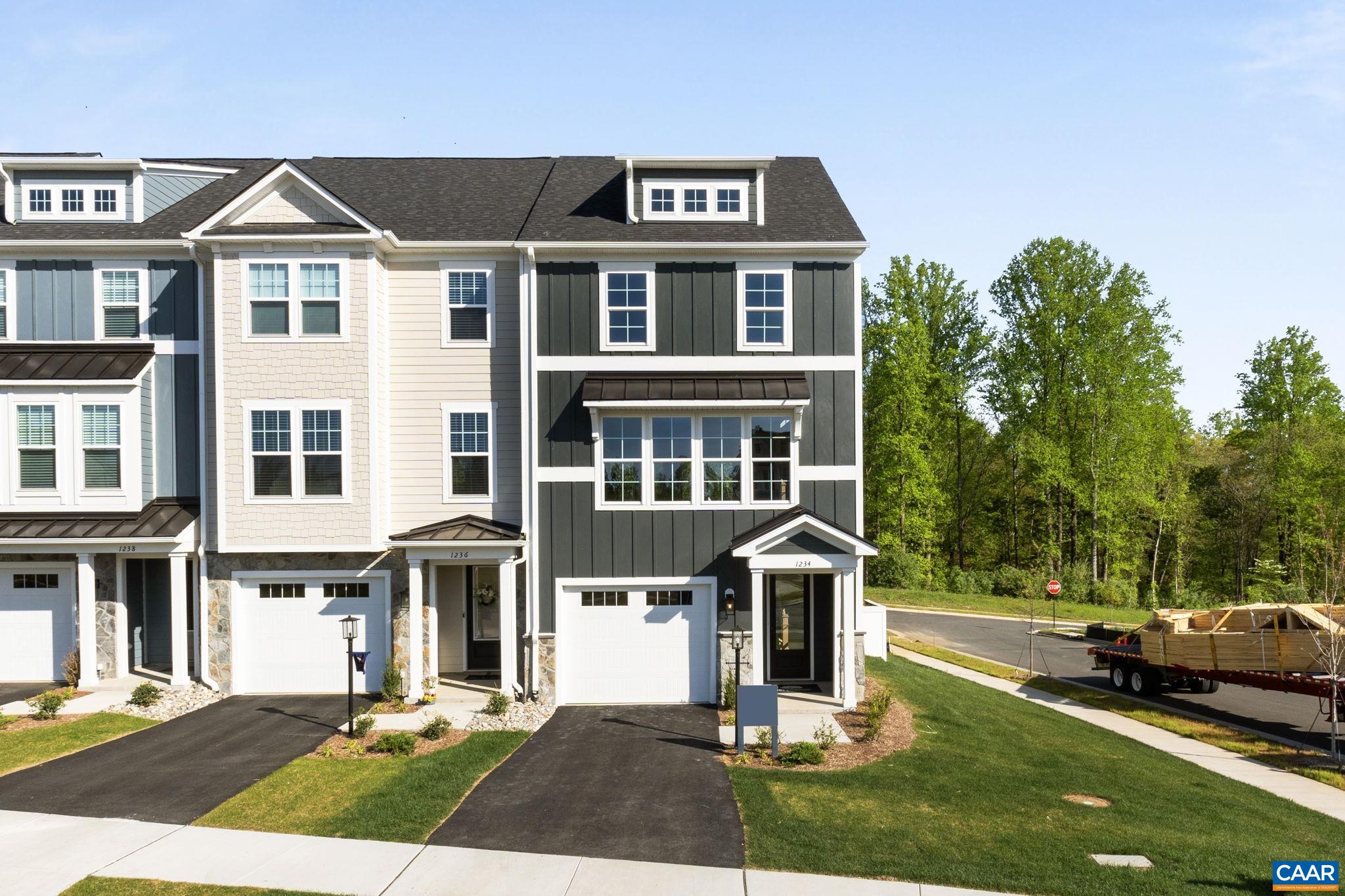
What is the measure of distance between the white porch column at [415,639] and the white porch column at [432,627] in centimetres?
13

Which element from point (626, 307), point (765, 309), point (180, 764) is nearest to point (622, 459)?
point (626, 307)

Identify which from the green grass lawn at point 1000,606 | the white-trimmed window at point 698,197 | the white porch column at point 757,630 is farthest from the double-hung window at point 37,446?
the green grass lawn at point 1000,606

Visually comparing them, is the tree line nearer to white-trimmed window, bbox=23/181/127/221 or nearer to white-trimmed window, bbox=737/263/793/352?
white-trimmed window, bbox=737/263/793/352

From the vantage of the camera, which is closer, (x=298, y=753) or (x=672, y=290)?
(x=298, y=753)

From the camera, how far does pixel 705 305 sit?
56.2ft

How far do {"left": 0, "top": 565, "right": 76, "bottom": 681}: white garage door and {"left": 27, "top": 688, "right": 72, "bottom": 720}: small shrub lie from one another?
244 cm

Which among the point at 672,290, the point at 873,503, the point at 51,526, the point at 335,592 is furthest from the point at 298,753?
the point at 873,503

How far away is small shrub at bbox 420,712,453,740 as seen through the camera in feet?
45.8

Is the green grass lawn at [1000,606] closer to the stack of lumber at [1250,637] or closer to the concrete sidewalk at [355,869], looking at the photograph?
the stack of lumber at [1250,637]

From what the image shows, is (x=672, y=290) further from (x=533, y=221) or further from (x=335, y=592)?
(x=335, y=592)

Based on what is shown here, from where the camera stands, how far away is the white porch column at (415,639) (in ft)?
53.4

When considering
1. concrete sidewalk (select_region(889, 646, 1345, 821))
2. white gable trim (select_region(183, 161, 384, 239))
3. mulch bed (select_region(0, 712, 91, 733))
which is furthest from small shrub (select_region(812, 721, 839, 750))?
mulch bed (select_region(0, 712, 91, 733))

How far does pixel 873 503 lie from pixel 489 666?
2917cm

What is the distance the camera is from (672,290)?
56.2 feet
